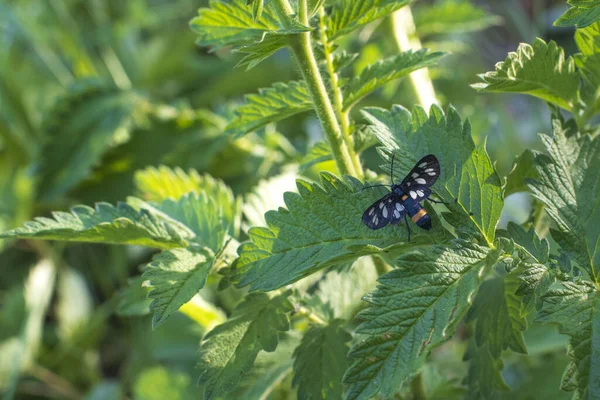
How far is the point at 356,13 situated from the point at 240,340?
18.8 inches

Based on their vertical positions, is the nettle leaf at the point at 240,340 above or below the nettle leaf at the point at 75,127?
below

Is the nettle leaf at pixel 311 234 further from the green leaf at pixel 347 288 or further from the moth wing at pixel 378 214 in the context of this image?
the green leaf at pixel 347 288

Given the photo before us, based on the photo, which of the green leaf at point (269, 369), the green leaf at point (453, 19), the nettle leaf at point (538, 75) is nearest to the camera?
the nettle leaf at point (538, 75)

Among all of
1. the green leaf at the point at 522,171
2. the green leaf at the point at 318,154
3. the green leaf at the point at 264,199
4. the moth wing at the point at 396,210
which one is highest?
the green leaf at the point at 318,154

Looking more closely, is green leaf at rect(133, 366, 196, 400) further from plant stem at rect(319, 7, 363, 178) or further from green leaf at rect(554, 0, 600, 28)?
green leaf at rect(554, 0, 600, 28)

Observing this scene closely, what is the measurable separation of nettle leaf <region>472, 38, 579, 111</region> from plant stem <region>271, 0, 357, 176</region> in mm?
191

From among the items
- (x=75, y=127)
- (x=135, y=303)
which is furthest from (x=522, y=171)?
(x=75, y=127)

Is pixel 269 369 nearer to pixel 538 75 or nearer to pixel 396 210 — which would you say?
pixel 396 210

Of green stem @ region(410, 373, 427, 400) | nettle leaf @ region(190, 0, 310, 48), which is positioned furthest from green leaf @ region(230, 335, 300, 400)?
nettle leaf @ region(190, 0, 310, 48)

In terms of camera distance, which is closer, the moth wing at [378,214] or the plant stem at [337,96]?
the moth wing at [378,214]

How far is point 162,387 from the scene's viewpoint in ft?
4.83

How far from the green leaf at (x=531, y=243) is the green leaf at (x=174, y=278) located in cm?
39

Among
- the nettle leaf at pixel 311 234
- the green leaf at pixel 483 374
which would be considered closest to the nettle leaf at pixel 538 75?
the nettle leaf at pixel 311 234

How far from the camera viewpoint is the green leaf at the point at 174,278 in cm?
78
